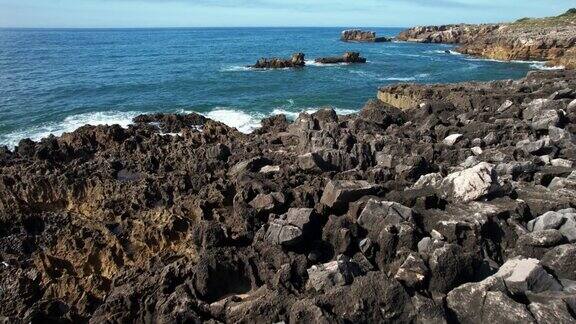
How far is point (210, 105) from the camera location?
49625mm

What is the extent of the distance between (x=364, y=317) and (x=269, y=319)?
2.13 m

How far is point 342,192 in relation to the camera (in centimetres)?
1727

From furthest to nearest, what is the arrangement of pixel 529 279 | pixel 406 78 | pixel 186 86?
pixel 406 78
pixel 186 86
pixel 529 279

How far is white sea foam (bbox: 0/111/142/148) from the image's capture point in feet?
123

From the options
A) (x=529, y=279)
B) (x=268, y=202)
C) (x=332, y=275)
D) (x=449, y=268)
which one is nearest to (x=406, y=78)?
(x=268, y=202)

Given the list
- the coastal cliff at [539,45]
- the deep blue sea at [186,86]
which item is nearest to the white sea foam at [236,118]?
the deep blue sea at [186,86]

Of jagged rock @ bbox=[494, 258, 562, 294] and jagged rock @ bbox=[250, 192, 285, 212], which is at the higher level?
jagged rock @ bbox=[494, 258, 562, 294]

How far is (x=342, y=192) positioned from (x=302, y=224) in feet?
8.56

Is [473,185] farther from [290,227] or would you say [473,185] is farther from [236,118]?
[236,118]

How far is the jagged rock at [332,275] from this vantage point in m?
12.3

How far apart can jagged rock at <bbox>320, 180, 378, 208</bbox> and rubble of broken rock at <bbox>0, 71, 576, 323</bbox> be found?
0.18 ft

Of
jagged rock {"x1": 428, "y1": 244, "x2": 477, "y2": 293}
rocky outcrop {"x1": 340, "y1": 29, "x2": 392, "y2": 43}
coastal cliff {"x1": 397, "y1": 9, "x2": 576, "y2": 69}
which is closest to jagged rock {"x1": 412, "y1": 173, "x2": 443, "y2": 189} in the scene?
jagged rock {"x1": 428, "y1": 244, "x2": 477, "y2": 293}

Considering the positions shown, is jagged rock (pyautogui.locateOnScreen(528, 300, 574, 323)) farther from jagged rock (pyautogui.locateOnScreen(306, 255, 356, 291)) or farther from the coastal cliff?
the coastal cliff

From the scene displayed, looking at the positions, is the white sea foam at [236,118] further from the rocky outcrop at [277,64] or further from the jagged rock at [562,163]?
the rocky outcrop at [277,64]
